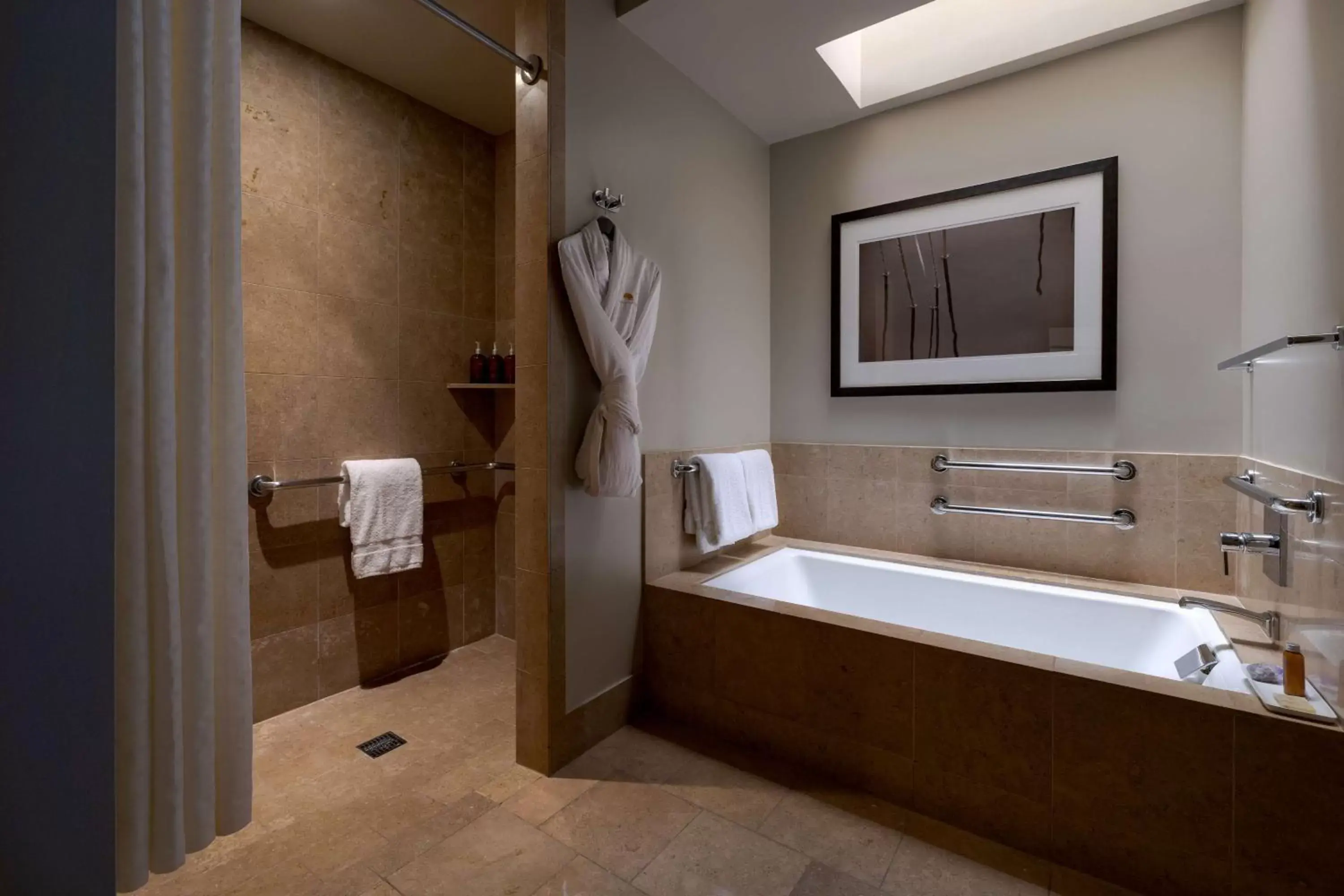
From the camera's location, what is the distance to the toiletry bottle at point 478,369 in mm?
2816

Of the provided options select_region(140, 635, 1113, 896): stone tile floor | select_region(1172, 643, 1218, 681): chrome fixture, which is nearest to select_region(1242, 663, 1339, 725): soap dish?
select_region(1172, 643, 1218, 681): chrome fixture

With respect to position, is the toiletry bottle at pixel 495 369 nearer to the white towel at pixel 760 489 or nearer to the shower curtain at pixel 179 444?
the white towel at pixel 760 489

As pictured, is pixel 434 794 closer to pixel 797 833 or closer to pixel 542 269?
pixel 797 833

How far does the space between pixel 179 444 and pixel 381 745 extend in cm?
168

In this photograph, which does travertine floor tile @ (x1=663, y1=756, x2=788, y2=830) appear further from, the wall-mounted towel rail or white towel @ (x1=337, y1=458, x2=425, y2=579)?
the wall-mounted towel rail

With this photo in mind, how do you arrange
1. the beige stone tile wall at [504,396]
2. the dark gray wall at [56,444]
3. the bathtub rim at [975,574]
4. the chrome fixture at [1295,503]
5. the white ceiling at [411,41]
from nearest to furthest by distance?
Result: the dark gray wall at [56,444]
the chrome fixture at [1295,503]
the bathtub rim at [975,574]
the white ceiling at [411,41]
the beige stone tile wall at [504,396]

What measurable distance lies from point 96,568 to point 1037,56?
10.1 feet

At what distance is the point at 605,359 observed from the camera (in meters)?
1.89

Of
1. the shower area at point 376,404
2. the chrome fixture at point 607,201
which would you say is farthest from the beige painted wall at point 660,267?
the shower area at point 376,404

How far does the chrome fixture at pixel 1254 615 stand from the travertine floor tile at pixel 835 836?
1.14m

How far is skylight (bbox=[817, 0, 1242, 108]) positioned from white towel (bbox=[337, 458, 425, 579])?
2366mm

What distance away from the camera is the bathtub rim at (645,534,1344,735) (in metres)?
1.36

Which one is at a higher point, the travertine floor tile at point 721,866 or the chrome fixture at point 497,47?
the chrome fixture at point 497,47

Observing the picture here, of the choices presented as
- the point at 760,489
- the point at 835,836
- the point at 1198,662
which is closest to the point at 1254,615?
the point at 1198,662
